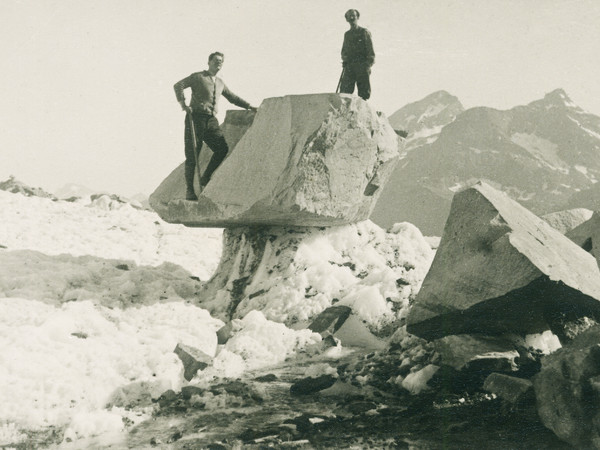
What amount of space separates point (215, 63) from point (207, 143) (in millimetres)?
975

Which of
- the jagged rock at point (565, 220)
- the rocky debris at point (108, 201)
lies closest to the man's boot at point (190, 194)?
the jagged rock at point (565, 220)

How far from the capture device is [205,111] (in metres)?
6.96

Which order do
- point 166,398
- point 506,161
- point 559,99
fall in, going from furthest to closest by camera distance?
point 559,99
point 506,161
point 166,398

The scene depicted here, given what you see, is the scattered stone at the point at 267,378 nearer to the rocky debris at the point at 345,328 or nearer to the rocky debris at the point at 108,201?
the rocky debris at the point at 345,328

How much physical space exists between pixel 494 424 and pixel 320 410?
1166 millimetres

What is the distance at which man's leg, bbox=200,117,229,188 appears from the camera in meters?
7.06

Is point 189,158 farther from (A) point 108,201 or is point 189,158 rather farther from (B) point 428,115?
(B) point 428,115

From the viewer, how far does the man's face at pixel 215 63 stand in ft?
22.9

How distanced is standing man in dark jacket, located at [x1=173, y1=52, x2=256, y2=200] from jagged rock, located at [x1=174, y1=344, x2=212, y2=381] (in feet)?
8.59

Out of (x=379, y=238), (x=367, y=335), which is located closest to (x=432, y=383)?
(x=367, y=335)

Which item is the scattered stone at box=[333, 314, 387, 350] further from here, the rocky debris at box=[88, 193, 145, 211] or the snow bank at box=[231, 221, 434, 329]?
the rocky debris at box=[88, 193, 145, 211]

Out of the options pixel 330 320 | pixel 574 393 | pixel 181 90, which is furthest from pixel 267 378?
pixel 181 90

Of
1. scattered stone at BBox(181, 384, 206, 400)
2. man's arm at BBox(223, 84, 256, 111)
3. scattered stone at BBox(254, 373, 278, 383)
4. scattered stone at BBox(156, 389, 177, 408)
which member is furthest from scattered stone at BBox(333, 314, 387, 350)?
man's arm at BBox(223, 84, 256, 111)

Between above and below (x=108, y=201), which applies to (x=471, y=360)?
below
